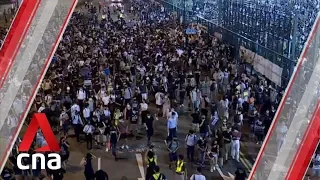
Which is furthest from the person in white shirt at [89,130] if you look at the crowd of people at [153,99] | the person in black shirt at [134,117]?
the person in black shirt at [134,117]

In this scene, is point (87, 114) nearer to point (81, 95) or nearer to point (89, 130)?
point (89, 130)

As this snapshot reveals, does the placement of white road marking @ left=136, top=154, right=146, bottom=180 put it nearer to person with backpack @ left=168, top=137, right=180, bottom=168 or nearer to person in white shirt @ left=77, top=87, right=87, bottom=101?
person with backpack @ left=168, top=137, right=180, bottom=168

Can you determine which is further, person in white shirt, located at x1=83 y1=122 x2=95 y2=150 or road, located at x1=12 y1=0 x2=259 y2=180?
person in white shirt, located at x1=83 y1=122 x2=95 y2=150

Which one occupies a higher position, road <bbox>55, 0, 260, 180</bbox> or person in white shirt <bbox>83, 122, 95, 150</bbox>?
person in white shirt <bbox>83, 122, 95, 150</bbox>

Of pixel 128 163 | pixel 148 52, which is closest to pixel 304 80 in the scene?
pixel 128 163

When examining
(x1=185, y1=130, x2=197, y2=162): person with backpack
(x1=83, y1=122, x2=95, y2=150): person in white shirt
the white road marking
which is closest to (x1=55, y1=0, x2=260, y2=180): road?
the white road marking

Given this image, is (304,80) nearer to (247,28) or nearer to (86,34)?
(247,28)

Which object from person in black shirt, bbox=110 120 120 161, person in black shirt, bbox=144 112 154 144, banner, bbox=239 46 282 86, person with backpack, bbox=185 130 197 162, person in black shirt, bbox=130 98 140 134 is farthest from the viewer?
banner, bbox=239 46 282 86

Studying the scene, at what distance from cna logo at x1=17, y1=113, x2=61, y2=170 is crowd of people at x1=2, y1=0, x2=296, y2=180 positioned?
33cm

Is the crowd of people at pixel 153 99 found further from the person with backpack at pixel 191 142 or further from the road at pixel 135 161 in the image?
the road at pixel 135 161

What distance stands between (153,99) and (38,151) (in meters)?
7.26

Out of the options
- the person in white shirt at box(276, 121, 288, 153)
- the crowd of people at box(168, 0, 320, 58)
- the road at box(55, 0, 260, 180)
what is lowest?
the road at box(55, 0, 260, 180)

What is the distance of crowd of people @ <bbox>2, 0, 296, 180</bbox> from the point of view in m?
9.84

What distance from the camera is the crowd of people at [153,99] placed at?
9.84m
